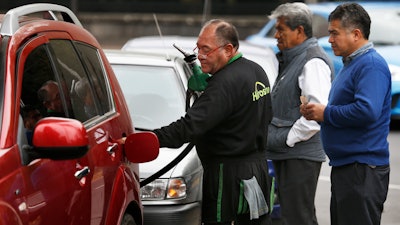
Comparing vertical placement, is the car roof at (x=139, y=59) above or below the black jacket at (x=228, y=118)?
below

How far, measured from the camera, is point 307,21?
6.48m

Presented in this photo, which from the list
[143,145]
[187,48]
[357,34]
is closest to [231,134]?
[143,145]

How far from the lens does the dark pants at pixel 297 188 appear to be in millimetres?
6480

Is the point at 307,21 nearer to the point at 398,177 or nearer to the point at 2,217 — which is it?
the point at 2,217

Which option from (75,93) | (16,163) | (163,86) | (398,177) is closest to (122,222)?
(75,93)

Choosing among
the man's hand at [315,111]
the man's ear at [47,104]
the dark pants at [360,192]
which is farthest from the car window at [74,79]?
the dark pants at [360,192]

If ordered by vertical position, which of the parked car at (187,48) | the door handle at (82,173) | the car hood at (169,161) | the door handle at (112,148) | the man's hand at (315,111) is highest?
the door handle at (82,173)

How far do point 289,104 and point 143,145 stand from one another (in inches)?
65.2

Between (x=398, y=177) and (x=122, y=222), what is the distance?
19.5ft

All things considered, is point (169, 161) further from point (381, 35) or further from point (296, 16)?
point (381, 35)

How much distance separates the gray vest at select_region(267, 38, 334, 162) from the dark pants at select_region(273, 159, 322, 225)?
0.06 m

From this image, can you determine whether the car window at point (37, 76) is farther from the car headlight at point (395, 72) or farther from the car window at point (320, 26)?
the car window at point (320, 26)

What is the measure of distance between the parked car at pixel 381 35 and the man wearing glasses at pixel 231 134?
804 cm

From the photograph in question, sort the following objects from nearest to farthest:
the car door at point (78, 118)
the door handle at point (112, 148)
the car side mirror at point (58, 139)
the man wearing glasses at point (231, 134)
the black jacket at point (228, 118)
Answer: the car side mirror at point (58, 139) → the car door at point (78, 118) → the door handle at point (112, 148) → the black jacket at point (228, 118) → the man wearing glasses at point (231, 134)
